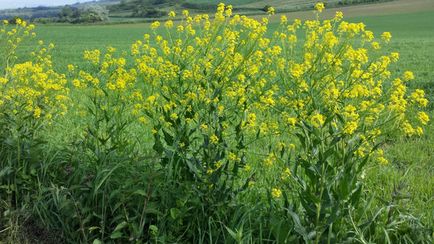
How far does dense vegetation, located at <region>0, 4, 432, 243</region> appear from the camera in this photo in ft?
10.2

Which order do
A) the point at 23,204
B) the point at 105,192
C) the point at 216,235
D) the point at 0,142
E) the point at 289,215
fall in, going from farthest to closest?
1. the point at 0,142
2. the point at 23,204
3. the point at 105,192
4. the point at 216,235
5. the point at 289,215

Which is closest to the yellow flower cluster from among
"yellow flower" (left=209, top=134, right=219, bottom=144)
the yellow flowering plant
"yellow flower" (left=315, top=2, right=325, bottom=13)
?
the yellow flowering plant

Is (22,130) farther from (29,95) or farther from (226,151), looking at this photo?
(226,151)

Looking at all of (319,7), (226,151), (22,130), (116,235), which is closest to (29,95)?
(22,130)

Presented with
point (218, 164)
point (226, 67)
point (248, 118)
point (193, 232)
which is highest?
point (226, 67)

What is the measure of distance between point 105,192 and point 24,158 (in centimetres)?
93

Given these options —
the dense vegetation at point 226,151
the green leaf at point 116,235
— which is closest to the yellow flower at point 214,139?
the dense vegetation at point 226,151

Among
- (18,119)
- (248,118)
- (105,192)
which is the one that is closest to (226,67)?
(248,118)

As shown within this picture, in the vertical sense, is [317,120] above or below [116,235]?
above

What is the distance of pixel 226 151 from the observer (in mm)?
3756

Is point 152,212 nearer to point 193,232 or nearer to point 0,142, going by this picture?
point 193,232

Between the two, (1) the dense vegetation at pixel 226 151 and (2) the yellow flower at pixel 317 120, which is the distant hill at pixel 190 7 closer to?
(1) the dense vegetation at pixel 226 151

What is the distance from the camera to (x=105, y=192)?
3.90 metres

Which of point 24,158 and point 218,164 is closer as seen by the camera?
point 218,164
